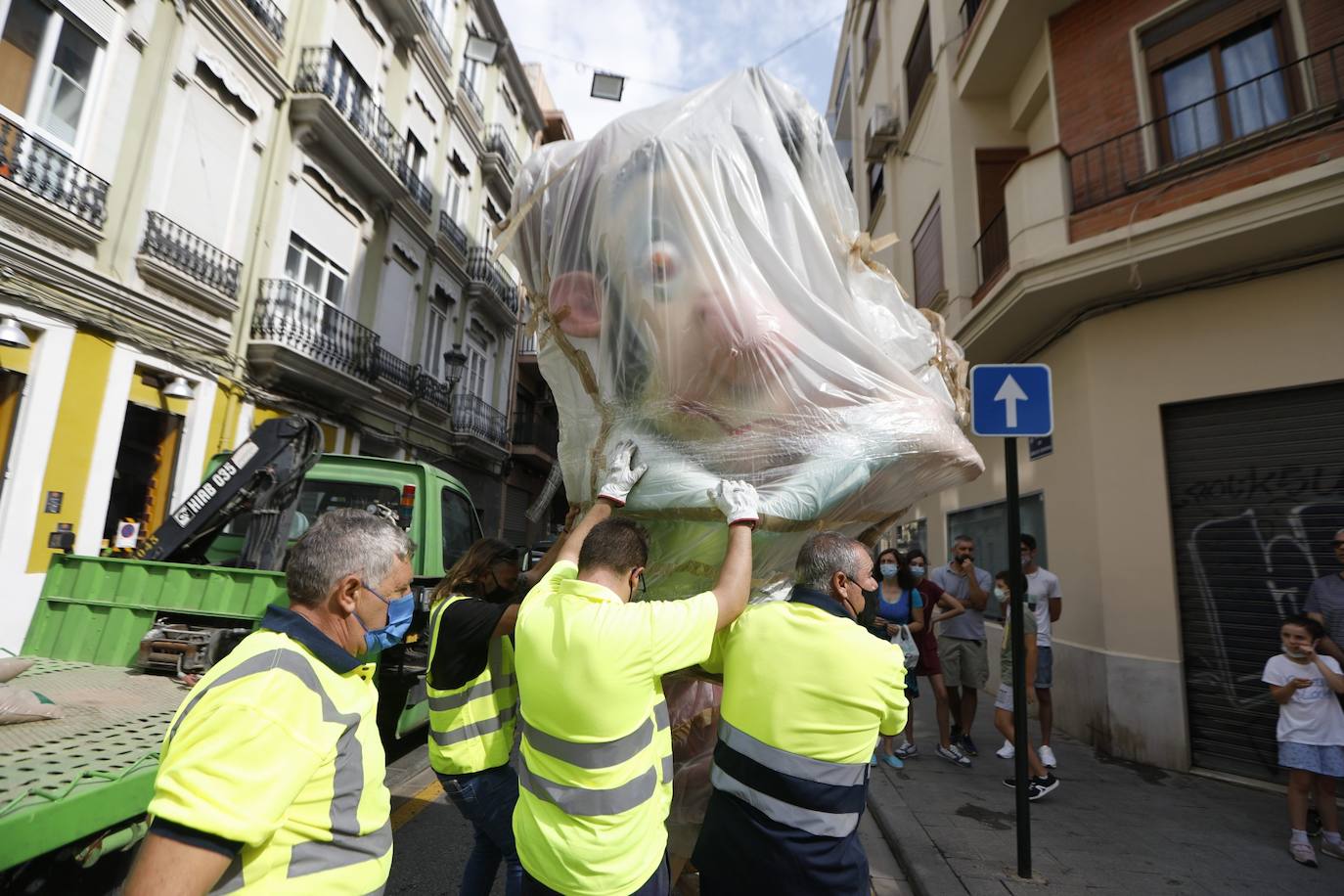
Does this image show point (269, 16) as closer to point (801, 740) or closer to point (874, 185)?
point (874, 185)

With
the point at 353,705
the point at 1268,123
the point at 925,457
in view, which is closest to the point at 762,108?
the point at 925,457

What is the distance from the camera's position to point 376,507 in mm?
3988

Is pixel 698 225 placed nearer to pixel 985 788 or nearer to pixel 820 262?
pixel 820 262

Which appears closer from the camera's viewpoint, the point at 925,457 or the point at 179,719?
the point at 179,719

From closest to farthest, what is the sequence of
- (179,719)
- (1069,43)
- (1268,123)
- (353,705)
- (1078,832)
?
1. (179,719)
2. (353,705)
3. (1078,832)
4. (1268,123)
5. (1069,43)

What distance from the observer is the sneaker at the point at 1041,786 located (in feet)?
14.3

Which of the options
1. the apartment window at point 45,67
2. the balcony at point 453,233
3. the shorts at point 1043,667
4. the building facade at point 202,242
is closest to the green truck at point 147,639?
the building facade at point 202,242

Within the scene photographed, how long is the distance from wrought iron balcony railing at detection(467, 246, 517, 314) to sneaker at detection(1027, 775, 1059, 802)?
15609 millimetres

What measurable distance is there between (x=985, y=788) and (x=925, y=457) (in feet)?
11.6

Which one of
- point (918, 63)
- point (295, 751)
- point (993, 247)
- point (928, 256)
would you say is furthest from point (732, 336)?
point (918, 63)

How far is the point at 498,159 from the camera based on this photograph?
691 inches

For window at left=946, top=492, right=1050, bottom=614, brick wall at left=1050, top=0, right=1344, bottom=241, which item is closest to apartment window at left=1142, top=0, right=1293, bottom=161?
brick wall at left=1050, top=0, right=1344, bottom=241

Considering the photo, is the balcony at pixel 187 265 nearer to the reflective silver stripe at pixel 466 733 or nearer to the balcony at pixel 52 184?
the balcony at pixel 52 184

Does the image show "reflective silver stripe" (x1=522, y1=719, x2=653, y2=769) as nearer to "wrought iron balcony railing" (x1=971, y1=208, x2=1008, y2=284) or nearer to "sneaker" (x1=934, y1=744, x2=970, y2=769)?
"sneaker" (x1=934, y1=744, x2=970, y2=769)
